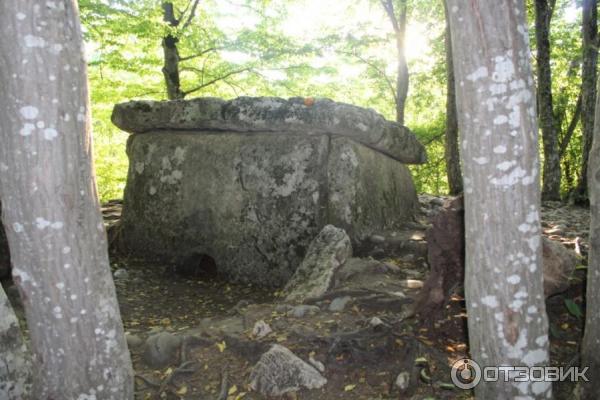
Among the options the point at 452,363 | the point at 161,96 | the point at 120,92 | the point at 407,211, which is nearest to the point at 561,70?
the point at 407,211

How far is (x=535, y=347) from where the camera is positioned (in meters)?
1.89

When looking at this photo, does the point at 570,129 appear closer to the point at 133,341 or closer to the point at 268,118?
the point at 268,118

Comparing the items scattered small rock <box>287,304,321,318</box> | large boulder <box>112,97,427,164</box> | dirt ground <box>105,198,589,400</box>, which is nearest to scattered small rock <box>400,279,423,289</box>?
dirt ground <box>105,198,589,400</box>

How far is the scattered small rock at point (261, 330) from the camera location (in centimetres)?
301

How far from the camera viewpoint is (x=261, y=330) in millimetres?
3033

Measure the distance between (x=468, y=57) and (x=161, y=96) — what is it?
33.9 ft

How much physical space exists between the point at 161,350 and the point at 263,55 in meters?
8.35

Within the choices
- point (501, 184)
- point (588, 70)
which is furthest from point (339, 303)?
point (588, 70)

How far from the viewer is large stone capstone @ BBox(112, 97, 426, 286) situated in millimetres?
4781

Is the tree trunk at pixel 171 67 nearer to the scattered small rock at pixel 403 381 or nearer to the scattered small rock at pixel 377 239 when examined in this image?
the scattered small rock at pixel 377 239

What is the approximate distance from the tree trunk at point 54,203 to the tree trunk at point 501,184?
61.2 inches

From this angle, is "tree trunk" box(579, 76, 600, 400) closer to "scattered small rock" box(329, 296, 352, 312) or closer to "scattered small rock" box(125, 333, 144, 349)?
"scattered small rock" box(329, 296, 352, 312)

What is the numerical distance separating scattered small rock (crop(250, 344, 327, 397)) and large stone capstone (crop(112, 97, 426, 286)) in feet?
7.14

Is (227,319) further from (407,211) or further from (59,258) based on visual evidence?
(407,211)
